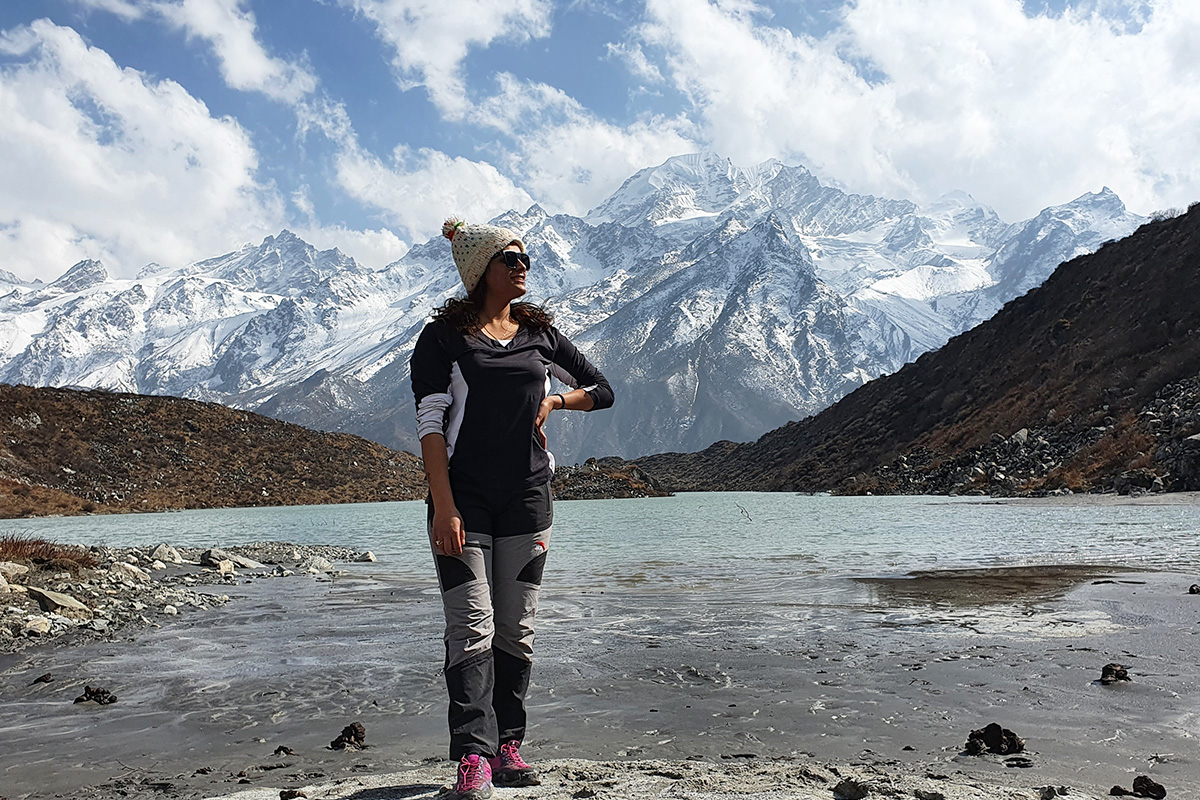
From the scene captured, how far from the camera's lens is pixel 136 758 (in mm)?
4852

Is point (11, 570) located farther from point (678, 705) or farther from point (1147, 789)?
point (1147, 789)

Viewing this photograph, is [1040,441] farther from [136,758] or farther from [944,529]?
[136,758]

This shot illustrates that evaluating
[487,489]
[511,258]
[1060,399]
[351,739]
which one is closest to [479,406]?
[487,489]

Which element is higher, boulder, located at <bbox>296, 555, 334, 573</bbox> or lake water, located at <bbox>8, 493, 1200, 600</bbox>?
lake water, located at <bbox>8, 493, 1200, 600</bbox>

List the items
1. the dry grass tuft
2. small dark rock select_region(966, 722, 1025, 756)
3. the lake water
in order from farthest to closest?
the lake water
the dry grass tuft
small dark rock select_region(966, 722, 1025, 756)

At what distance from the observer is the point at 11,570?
39.9 feet

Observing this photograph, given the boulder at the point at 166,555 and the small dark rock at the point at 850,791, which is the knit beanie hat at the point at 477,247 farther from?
the boulder at the point at 166,555

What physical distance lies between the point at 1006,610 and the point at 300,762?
24.8 ft

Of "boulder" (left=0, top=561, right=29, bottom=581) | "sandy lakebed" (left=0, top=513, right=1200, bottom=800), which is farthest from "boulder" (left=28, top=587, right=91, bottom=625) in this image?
"boulder" (left=0, top=561, right=29, bottom=581)

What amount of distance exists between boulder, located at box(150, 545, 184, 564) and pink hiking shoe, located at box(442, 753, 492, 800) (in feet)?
57.5

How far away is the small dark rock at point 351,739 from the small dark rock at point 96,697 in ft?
7.54

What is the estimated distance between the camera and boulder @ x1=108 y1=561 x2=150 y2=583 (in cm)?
1399

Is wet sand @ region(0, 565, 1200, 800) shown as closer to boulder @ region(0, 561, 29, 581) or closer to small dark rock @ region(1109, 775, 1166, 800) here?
small dark rock @ region(1109, 775, 1166, 800)

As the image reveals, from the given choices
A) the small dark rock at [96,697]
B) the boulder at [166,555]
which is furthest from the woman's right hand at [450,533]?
the boulder at [166,555]
